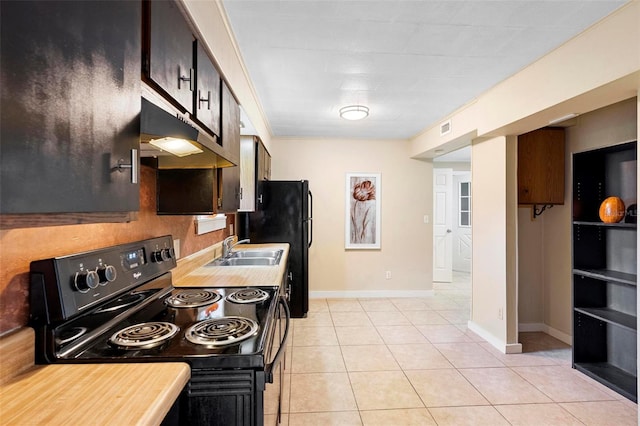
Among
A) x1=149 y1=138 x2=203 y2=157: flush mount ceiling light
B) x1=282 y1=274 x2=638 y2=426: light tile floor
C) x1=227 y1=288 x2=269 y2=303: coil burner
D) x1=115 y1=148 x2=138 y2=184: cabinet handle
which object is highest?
x1=149 y1=138 x2=203 y2=157: flush mount ceiling light

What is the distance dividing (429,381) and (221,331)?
2.11m

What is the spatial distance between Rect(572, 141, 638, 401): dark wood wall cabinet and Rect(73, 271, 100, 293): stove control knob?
3378 mm

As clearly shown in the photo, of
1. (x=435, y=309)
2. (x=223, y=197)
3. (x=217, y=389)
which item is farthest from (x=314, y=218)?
(x=217, y=389)

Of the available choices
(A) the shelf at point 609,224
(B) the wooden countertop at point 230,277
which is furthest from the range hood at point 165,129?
(A) the shelf at point 609,224

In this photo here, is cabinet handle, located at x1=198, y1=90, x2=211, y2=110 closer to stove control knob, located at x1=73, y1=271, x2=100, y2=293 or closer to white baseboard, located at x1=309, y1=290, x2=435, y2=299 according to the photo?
stove control knob, located at x1=73, y1=271, x2=100, y2=293

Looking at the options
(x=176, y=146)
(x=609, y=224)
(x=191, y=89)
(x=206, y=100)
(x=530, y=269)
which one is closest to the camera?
(x=176, y=146)

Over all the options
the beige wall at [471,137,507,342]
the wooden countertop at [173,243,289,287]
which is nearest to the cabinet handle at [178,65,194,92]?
the wooden countertop at [173,243,289,287]

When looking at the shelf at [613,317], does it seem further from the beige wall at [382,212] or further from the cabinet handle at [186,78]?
the cabinet handle at [186,78]

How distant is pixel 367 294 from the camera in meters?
5.34

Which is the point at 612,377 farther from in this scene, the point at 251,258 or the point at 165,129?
the point at 165,129

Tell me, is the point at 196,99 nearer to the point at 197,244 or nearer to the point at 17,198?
the point at 17,198

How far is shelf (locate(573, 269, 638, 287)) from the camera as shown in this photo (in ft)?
8.45

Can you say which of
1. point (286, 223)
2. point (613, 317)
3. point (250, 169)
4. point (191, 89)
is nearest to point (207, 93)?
point (191, 89)

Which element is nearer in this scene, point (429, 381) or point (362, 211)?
point (429, 381)
